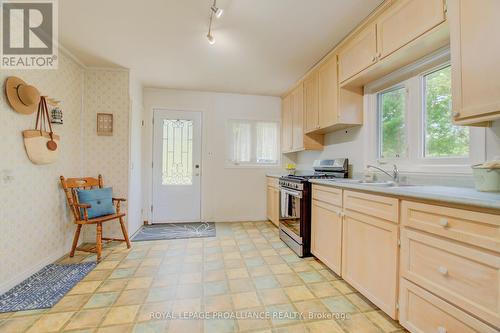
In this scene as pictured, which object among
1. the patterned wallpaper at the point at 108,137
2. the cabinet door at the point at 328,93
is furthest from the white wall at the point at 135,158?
the cabinet door at the point at 328,93

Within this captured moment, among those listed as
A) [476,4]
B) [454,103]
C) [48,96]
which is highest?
[476,4]

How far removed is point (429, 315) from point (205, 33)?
111 inches

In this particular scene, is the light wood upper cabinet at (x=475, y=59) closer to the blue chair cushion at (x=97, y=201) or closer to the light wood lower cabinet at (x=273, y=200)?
the light wood lower cabinet at (x=273, y=200)

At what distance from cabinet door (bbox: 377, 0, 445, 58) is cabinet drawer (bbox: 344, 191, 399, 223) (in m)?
1.18

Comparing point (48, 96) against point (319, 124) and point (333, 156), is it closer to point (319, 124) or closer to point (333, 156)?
point (319, 124)

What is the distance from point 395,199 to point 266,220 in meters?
3.11

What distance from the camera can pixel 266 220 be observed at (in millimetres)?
4438

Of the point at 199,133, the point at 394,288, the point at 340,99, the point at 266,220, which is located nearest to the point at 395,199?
the point at 394,288

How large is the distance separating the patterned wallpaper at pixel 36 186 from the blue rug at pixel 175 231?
928 mm

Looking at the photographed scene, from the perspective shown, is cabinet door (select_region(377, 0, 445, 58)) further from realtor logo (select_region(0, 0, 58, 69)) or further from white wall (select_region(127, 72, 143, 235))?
white wall (select_region(127, 72, 143, 235))

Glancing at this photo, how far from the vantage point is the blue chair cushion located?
2.63 meters

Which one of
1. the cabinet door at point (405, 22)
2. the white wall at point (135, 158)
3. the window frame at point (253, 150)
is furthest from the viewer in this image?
the window frame at point (253, 150)

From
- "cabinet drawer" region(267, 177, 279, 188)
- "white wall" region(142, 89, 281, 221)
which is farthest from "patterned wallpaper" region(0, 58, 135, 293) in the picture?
"cabinet drawer" region(267, 177, 279, 188)

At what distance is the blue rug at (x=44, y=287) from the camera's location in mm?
1732
